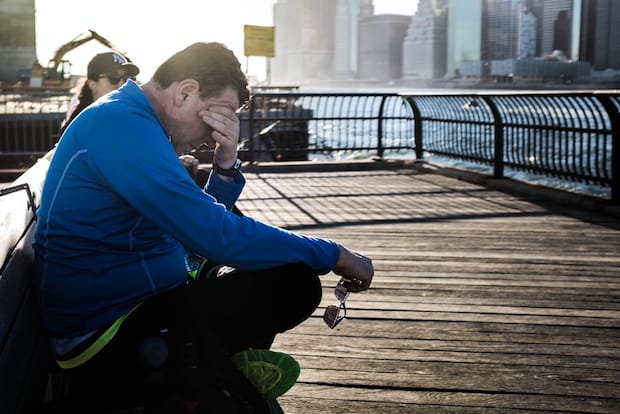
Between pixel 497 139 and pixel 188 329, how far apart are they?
7851 millimetres

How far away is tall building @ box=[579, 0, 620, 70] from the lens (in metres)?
105

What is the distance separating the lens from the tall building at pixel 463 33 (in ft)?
471

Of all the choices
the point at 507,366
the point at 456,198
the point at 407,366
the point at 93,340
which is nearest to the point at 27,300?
the point at 93,340

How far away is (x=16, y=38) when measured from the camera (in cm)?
7369

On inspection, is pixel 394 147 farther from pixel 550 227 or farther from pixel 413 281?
pixel 413 281

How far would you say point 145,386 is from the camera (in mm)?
1836

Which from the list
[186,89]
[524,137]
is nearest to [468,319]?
[186,89]

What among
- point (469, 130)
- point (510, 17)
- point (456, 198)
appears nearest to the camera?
point (456, 198)

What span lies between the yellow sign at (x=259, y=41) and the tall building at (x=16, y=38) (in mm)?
62933

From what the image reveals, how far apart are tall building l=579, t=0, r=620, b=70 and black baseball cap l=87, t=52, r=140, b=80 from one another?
110 m

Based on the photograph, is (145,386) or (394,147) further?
(394,147)

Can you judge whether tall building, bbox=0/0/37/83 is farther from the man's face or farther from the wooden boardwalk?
the man's face

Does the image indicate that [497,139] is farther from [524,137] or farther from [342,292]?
[342,292]

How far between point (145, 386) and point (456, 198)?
673cm
